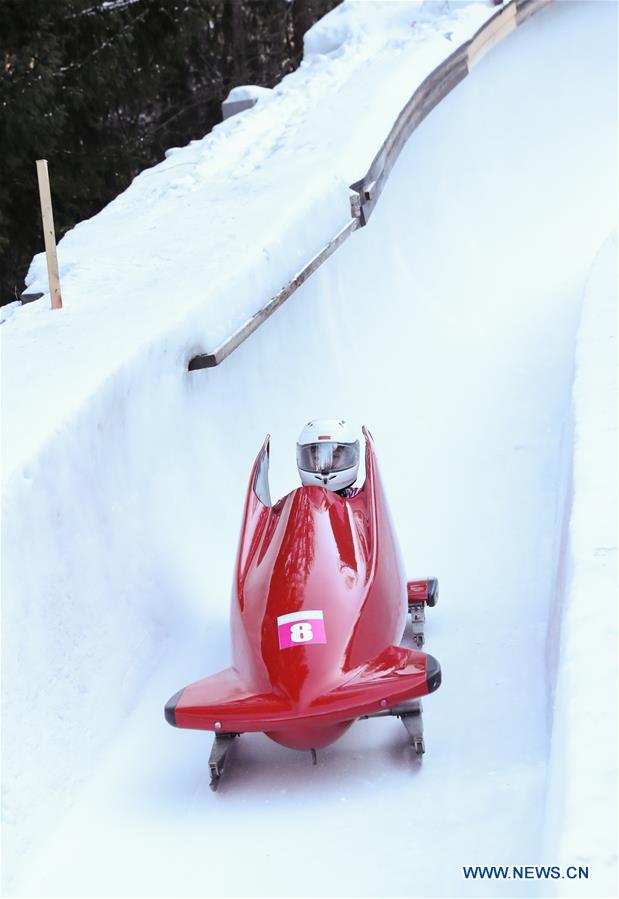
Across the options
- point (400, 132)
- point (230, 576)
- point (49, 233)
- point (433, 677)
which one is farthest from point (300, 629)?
point (400, 132)

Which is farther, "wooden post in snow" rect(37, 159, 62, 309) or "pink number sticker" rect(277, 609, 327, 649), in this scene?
"wooden post in snow" rect(37, 159, 62, 309)

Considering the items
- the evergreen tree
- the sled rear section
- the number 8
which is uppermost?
the evergreen tree

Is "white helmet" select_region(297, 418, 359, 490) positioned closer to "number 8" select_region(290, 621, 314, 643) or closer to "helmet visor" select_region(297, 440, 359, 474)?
"helmet visor" select_region(297, 440, 359, 474)

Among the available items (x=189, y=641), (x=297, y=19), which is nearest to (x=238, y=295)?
(x=189, y=641)

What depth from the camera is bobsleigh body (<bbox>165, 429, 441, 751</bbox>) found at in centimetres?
301

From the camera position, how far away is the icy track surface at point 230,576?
9.52ft

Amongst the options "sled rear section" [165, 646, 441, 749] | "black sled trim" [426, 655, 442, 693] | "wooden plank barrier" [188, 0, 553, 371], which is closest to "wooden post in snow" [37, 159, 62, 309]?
"wooden plank barrier" [188, 0, 553, 371]

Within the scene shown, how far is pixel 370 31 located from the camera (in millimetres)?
9938

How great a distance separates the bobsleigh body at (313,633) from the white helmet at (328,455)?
173mm

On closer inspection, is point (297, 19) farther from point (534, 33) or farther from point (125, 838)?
point (125, 838)

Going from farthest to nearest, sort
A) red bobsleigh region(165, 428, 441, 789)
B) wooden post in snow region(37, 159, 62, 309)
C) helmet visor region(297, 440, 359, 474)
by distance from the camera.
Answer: wooden post in snow region(37, 159, 62, 309) < helmet visor region(297, 440, 359, 474) < red bobsleigh region(165, 428, 441, 789)

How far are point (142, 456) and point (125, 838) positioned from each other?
1668mm

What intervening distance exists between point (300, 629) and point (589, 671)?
977 mm

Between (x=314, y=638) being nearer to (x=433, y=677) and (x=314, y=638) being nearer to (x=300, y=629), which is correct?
(x=300, y=629)
